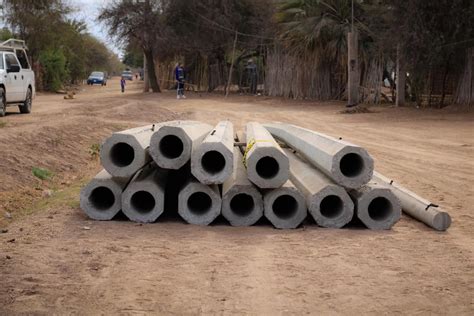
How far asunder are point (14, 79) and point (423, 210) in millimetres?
14092

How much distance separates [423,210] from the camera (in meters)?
7.00

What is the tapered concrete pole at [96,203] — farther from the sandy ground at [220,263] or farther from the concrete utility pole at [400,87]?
the concrete utility pole at [400,87]

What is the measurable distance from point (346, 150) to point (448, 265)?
1.79 m

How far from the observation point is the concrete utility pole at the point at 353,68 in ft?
82.7

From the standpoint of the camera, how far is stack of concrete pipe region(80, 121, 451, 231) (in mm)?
6750

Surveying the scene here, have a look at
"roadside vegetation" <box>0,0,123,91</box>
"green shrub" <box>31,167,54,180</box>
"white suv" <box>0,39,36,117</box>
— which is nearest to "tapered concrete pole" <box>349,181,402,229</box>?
"green shrub" <box>31,167,54,180</box>

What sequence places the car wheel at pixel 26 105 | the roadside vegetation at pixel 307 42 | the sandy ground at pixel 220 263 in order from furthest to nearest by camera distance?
1. the roadside vegetation at pixel 307 42
2. the car wheel at pixel 26 105
3. the sandy ground at pixel 220 263

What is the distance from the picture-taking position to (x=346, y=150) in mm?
6773

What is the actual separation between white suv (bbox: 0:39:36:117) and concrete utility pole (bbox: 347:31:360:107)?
40.3ft

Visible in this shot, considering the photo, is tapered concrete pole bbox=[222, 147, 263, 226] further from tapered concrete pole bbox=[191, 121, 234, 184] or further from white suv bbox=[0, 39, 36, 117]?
white suv bbox=[0, 39, 36, 117]

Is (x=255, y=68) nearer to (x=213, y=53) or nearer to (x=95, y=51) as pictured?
(x=213, y=53)

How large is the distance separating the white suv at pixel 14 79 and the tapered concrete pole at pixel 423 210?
41.7ft

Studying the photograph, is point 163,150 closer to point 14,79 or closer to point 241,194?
point 241,194

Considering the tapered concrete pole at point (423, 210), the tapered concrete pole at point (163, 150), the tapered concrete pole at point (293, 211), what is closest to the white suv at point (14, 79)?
the tapered concrete pole at point (163, 150)
